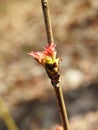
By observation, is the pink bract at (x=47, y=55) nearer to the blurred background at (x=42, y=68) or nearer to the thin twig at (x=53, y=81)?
the thin twig at (x=53, y=81)

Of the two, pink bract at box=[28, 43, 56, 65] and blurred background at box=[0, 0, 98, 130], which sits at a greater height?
blurred background at box=[0, 0, 98, 130]

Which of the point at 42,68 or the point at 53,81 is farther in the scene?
the point at 42,68

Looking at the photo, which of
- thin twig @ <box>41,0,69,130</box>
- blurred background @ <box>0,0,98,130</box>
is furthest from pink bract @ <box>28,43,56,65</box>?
blurred background @ <box>0,0,98,130</box>

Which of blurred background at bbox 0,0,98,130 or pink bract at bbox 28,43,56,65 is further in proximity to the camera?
blurred background at bbox 0,0,98,130

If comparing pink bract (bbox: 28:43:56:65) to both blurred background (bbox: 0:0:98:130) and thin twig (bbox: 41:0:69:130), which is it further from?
blurred background (bbox: 0:0:98:130)

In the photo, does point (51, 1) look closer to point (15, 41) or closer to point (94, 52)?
point (15, 41)

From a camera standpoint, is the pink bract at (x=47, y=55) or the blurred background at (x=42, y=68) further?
the blurred background at (x=42, y=68)

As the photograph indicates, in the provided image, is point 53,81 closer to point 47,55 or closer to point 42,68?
point 47,55

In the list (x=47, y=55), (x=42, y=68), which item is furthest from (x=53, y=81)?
(x=42, y=68)

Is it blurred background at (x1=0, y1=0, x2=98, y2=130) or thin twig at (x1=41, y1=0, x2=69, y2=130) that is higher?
blurred background at (x1=0, y1=0, x2=98, y2=130)

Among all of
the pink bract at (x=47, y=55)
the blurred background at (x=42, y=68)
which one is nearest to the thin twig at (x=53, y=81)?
the pink bract at (x=47, y=55)
